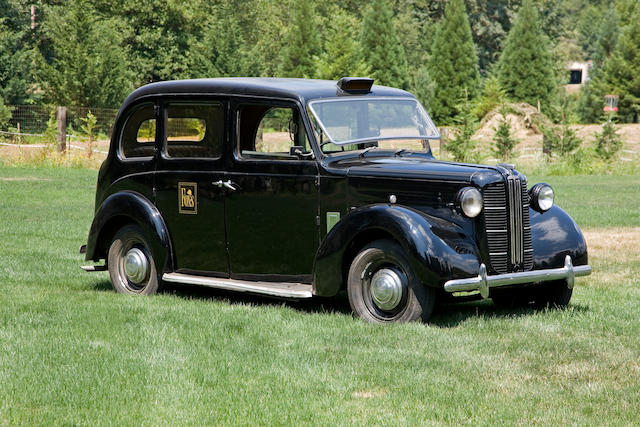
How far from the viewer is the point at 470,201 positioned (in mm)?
7512

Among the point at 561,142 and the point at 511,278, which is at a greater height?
the point at 561,142

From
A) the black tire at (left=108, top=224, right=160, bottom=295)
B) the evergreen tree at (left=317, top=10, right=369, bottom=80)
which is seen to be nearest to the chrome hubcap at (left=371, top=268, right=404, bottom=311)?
the black tire at (left=108, top=224, right=160, bottom=295)

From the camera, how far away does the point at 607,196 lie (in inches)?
848

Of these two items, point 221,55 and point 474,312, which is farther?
point 221,55

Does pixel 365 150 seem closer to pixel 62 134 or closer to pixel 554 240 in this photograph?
pixel 554 240

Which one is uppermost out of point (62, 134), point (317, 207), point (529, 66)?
point (529, 66)

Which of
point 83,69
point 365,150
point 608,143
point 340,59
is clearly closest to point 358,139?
point 365,150

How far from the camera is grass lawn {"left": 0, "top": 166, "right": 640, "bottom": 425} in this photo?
209 inches

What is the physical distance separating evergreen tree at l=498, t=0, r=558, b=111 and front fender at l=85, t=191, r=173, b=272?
150 feet

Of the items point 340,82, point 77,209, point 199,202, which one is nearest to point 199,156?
point 199,202

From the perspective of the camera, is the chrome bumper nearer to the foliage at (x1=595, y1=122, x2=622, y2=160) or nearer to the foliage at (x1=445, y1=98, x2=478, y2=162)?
the foliage at (x1=445, y1=98, x2=478, y2=162)

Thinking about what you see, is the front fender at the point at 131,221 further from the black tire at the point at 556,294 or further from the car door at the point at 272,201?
the black tire at the point at 556,294

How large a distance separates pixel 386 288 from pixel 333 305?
4.09 ft

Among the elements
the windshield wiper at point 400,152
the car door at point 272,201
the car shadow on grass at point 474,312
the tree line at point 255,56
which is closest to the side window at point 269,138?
the car door at point 272,201
